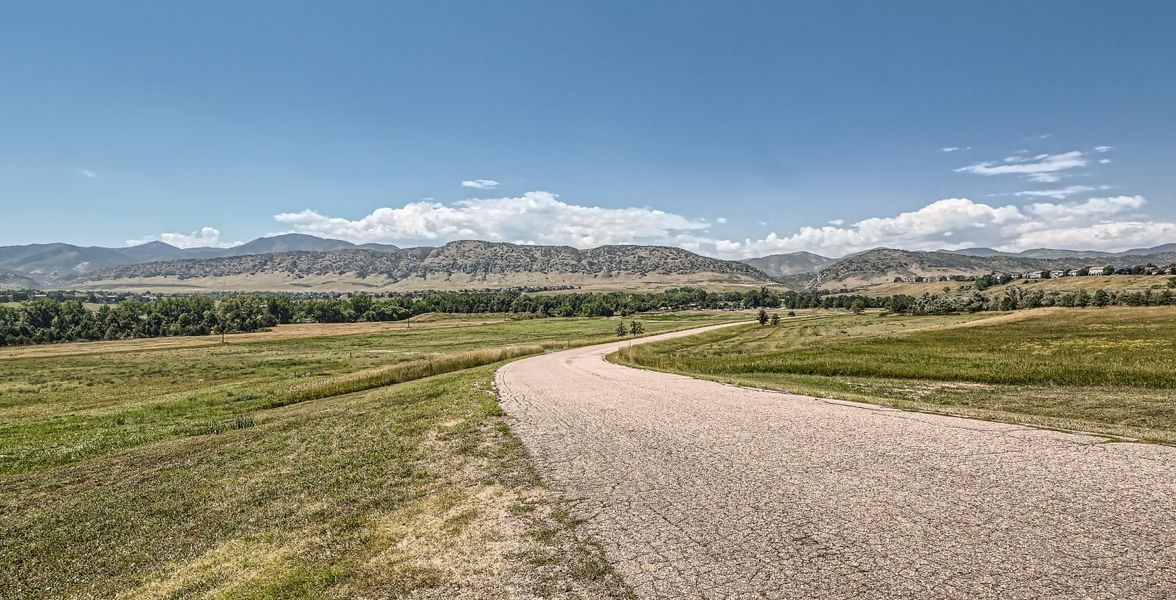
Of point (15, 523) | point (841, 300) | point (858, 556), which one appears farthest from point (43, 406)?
point (841, 300)

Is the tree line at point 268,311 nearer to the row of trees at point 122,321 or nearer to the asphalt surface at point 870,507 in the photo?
the row of trees at point 122,321

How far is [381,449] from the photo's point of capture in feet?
50.5

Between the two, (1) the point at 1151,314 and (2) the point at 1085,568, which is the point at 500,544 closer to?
(2) the point at 1085,568

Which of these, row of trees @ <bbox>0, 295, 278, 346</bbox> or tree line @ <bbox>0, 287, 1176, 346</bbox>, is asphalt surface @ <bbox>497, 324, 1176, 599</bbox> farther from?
row of trees @ <bbox>0, 295, 278, 346</bbox>

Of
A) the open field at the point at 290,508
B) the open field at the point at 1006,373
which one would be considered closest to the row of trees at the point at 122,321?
the open field at the point at 290,508

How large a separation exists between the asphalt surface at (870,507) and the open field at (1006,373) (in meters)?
3.79

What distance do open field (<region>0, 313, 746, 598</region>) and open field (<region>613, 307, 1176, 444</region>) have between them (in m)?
14.0

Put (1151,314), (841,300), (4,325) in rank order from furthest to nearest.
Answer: (841,300) < (4,325) < (1151,314)

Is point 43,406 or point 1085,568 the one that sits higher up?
point 1085,568

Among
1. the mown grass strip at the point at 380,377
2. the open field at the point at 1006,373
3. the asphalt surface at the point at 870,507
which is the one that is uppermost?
the asphalt surface at the point at 870,507

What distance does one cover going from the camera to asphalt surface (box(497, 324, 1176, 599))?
6.92m

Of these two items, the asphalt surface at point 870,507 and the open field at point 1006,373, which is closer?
the asphalt surface at point 870,507

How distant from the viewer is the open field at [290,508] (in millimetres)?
7867

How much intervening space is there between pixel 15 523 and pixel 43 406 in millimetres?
36024
